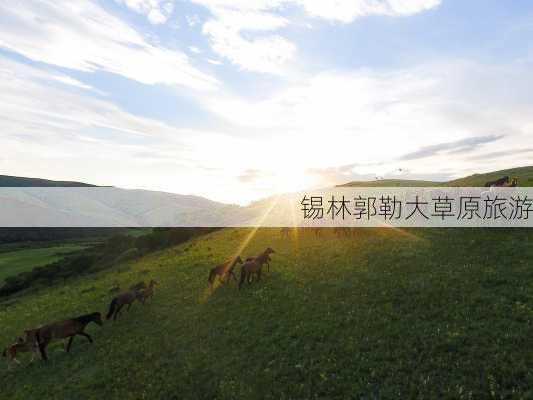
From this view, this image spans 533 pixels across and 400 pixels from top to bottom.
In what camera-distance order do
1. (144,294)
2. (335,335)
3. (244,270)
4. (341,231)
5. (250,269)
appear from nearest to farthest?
(335,335)
(244,270)
(250,269)
(144,294)
(341,231)

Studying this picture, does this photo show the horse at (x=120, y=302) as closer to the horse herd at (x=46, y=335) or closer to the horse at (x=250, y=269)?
the horse herd at (x=46, y=335)

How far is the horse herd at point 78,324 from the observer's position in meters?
21.1

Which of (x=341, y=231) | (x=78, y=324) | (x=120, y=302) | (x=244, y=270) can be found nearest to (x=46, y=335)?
(x=78, y=324)

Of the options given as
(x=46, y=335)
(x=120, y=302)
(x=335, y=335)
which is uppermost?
(x=335, y=335)

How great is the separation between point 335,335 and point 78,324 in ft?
51.9

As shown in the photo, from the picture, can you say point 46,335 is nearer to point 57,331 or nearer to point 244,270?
point 57,331

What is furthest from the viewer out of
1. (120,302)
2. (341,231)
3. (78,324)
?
(341,231)

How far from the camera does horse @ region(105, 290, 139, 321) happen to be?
25.3 metres

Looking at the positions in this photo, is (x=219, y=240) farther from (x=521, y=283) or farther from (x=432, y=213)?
(x=521, y=283)

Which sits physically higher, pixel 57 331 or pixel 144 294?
pixel 144 294

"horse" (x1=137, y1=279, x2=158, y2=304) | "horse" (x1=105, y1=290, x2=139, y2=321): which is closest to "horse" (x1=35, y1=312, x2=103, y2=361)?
"horse" (x1=105, y1=290, x2=139, y2=321)

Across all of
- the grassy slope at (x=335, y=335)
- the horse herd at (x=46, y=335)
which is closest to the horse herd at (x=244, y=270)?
the grassy slope at (x=335, y=335)

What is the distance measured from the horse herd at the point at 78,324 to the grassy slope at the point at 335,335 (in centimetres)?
88

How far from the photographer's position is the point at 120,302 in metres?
25.8
